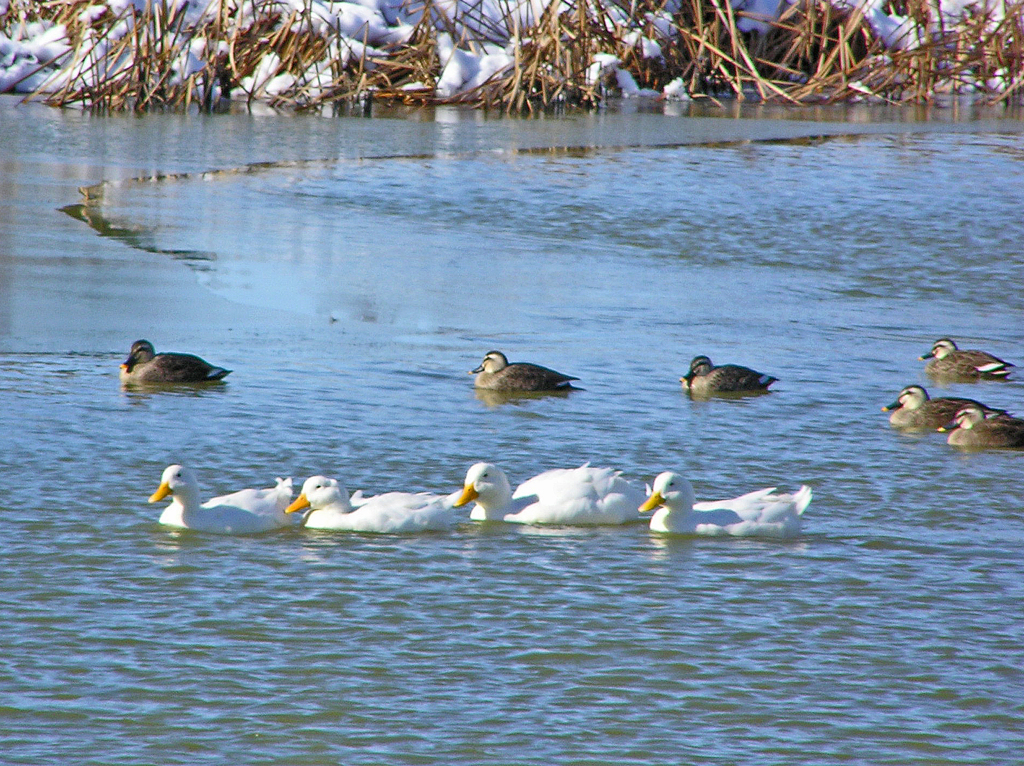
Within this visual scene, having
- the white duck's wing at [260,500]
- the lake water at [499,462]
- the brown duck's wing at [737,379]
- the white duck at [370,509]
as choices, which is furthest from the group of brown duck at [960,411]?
the white duck's wing at [260,500]

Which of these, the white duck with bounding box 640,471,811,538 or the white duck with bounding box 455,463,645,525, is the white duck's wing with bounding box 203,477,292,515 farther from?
the white duck with bounding box 640,471,811,538

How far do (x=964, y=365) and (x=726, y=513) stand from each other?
3.65 metres

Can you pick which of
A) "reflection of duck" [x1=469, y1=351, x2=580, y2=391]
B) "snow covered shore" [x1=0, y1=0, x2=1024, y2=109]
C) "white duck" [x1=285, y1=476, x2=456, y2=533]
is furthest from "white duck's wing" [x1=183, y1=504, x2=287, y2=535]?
"snow covered shore" [x1=0, y1=0, x2=1024, y2=109]

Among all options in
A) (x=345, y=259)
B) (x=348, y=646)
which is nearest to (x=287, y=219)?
(x=345, y=259)

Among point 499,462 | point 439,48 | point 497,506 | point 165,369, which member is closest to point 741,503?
point 497,506

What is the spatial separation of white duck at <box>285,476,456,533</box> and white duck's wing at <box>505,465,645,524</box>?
331 mm

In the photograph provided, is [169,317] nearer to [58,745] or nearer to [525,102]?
[58,745]

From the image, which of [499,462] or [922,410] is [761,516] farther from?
[922,410]

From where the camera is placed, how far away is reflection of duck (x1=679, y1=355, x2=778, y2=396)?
337 inches

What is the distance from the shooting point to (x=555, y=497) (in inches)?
252

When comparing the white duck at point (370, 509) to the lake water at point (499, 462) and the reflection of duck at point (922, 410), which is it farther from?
the reflection of duck at point (922, 410)

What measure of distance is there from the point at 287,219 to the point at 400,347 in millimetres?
4755

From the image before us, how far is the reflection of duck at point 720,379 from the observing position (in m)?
8.56

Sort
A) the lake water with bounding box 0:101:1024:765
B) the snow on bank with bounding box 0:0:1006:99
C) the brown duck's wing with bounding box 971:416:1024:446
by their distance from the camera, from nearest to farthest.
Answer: the lake water with bounding box 0:101:1024:765, the brown duck's wing with bounding box 971:416:1024:446, the snow on bank with bounding box 0:0:1006:99
